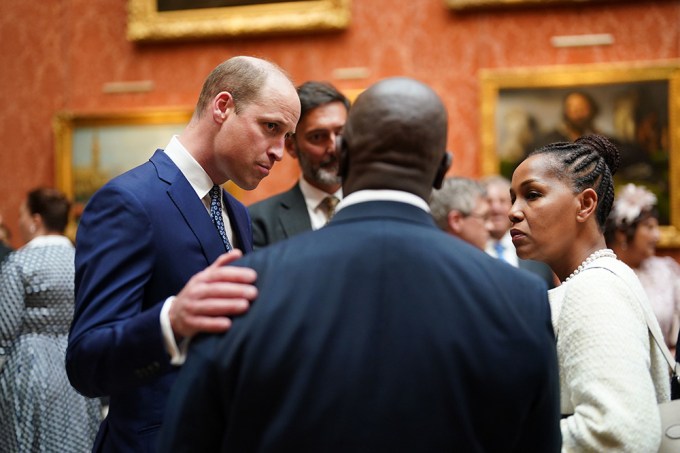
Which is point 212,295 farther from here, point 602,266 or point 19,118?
point 19,118

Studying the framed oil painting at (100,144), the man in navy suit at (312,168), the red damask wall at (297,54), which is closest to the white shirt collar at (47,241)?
the man in navy suit at (312,168)

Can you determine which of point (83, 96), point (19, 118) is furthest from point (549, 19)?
point (19, 118)

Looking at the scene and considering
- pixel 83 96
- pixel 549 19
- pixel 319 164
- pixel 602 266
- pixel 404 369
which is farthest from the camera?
pixel 83 96

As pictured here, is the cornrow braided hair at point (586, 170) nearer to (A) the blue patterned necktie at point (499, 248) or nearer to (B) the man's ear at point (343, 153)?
(B) the man's ear at point (343, 153)

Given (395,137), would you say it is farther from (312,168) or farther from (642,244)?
(642,244)

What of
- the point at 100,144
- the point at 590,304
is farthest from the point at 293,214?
the point at 100,144

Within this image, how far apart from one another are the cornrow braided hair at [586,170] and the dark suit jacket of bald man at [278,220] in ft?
6.54

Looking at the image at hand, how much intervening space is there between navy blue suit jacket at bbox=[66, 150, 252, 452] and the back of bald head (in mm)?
782

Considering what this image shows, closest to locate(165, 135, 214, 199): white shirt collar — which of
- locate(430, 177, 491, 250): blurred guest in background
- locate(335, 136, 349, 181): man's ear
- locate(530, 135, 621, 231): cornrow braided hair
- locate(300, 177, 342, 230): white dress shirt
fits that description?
locate(335, 136, 349, 181): man's ear

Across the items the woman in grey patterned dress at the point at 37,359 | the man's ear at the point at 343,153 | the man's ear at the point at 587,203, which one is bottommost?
the woman in grey patterned dress at the point at 37,359

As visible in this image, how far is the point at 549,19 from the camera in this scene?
28.4 ft

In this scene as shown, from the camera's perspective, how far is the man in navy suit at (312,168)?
5.10 m

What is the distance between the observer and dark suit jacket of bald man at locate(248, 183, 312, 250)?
16.5 ft

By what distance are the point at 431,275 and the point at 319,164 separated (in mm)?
3228
